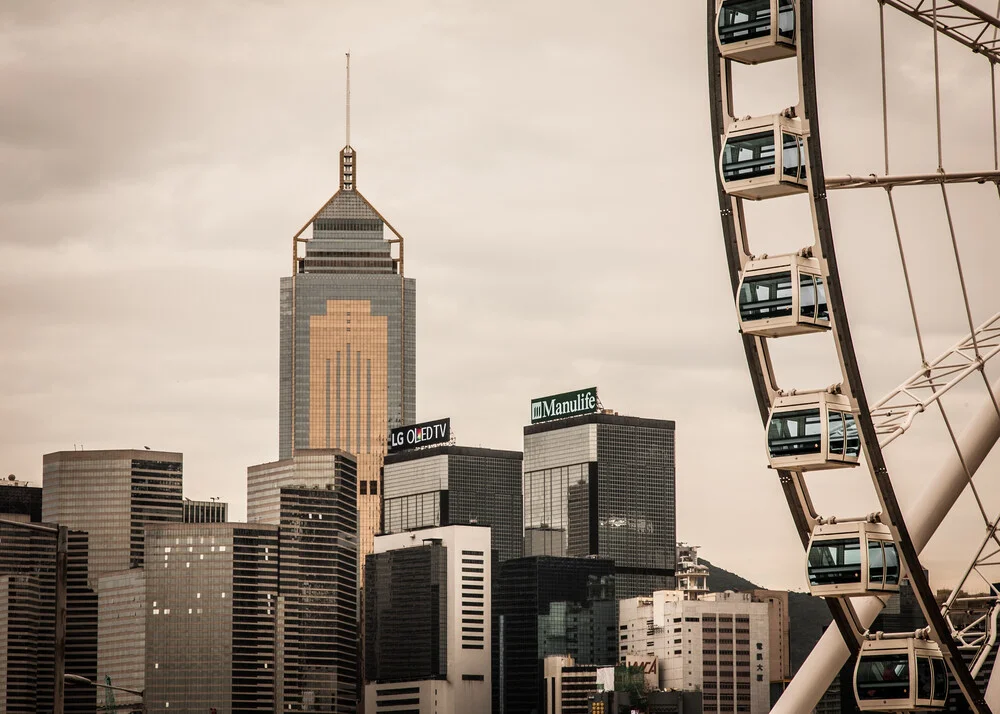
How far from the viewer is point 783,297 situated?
53.9m

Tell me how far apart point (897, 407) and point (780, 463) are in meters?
3.49

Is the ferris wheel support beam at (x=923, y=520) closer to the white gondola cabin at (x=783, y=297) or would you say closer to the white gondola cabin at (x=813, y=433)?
the white gondola cabin at (x=813, y=433)

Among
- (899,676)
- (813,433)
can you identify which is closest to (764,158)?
(813,433)

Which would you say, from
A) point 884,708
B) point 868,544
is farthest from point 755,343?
point 884,708

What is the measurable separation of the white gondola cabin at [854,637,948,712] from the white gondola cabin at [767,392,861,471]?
5008 millimetres

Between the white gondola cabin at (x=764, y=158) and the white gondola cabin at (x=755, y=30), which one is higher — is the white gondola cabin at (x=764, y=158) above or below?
below

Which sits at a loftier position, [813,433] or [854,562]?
[813,433]

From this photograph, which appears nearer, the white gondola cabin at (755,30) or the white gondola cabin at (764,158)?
the white gondola cabin at (764,158)

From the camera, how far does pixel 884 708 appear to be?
54875 millimetres

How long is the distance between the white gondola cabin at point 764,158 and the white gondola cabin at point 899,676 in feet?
40.4

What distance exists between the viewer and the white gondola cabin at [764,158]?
53.3 meters

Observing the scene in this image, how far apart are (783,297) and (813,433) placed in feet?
11.9

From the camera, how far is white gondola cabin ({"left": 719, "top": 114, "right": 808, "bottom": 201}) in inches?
2099

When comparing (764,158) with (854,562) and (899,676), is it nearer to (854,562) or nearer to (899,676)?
(854,562)
